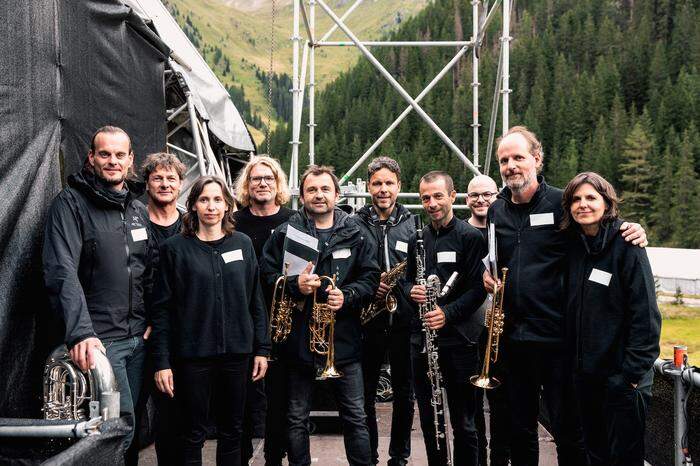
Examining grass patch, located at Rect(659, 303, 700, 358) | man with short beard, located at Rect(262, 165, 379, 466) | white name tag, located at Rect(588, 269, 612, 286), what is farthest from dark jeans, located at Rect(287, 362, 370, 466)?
Result: grass patch, located at Rect(659, 303, 700, 358)

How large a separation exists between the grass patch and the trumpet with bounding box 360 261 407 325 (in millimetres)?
31544

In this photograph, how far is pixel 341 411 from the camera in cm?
386

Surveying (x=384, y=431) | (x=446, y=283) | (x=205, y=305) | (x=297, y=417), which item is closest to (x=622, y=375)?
(x=446, y=283)

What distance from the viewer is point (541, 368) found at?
11.8 ft

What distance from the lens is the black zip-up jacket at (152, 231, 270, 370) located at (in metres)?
3.53

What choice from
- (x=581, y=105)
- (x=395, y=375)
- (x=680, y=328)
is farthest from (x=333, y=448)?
(x=581, y=105)

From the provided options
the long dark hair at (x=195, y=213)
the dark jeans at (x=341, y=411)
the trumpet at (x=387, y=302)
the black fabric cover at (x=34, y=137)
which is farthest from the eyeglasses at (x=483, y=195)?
the black fabric cover at (x=34, y=137)

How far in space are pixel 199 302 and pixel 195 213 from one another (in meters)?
0.52

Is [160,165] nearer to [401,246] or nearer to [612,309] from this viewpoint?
[401,246]

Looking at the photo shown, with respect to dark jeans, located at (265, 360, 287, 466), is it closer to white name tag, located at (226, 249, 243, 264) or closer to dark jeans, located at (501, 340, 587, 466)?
white name tag, located at (226, 249, 243, 264)

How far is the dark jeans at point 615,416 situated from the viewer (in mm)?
3271

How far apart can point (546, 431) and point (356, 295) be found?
2710mm

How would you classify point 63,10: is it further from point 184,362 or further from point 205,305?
point 184,362

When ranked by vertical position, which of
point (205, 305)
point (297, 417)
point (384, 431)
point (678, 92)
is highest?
point (678, 92)
